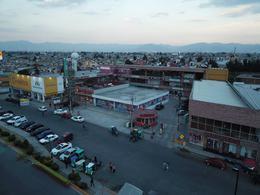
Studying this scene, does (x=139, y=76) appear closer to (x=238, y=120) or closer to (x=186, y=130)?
(x=186, y=130)

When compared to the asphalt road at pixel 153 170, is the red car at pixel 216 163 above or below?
above

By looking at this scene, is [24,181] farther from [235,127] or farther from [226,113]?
[235,127]

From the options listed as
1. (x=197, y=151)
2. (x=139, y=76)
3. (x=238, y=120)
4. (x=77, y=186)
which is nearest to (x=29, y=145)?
(x=77, y=186)

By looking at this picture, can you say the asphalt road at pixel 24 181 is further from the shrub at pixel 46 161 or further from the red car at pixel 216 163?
the red car at pixel 216 163

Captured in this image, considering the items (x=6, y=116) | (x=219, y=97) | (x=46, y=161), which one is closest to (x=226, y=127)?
(x=219, y=97)

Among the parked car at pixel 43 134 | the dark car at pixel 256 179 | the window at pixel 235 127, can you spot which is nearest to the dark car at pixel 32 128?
the parked car at pixel 43 134

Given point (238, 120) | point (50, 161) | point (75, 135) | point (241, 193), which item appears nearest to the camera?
point (241, 193)

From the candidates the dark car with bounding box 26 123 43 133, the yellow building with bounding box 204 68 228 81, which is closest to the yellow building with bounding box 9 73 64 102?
the dark car with bounding box 26 123 43 133
